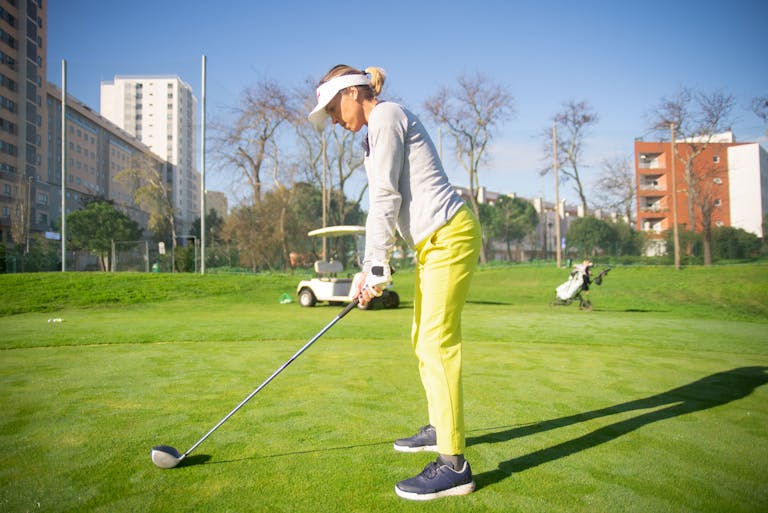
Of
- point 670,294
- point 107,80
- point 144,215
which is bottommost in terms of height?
point 670,294

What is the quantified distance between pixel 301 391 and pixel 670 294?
20.3 metres

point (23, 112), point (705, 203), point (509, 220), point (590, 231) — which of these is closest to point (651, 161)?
point (590, 231)

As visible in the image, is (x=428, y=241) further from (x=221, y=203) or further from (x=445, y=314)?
(x=221, y=203)

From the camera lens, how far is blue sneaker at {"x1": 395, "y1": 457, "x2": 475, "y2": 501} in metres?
2.26

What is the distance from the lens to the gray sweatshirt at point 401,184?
261 cm

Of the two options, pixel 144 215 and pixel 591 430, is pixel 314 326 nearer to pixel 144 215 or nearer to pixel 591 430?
pixel 591 430

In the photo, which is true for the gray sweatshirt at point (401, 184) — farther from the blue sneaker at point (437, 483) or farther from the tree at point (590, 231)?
the tree at point (590, 231)

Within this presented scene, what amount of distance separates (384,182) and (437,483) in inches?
58.8

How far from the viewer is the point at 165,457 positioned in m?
2.50

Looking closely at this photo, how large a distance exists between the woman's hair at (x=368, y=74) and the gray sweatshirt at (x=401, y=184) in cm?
20

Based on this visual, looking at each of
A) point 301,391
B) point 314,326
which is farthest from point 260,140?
point 301,391

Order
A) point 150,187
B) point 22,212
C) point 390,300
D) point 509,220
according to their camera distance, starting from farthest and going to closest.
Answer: point 509,220 → point 150,187 → point 22,212 → point 390,300

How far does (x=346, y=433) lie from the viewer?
302cm

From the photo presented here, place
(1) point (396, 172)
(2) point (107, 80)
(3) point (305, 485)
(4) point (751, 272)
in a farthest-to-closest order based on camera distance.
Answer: (2) point (107, 80) < (4) point (751, 272) < (1) point (396, 172) < (3) point (305, 485)
